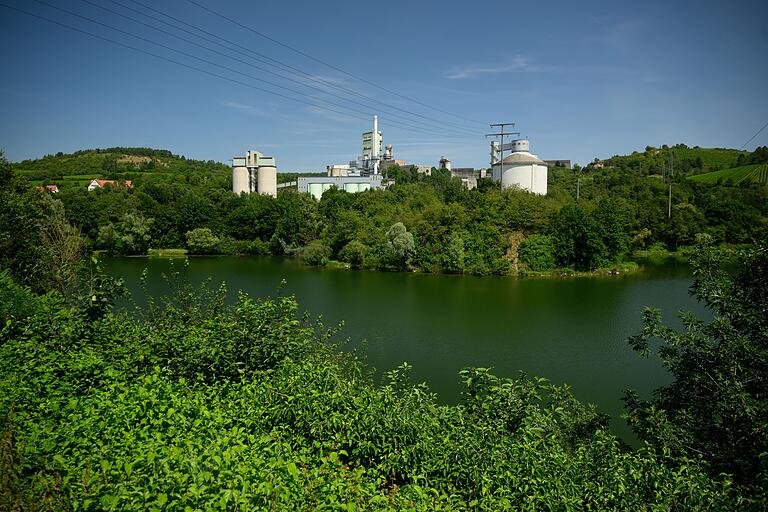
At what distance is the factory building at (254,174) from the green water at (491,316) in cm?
2172

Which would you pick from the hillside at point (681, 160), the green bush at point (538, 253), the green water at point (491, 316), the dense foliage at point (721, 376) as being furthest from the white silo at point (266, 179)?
the dense foliage at point (721, 376)

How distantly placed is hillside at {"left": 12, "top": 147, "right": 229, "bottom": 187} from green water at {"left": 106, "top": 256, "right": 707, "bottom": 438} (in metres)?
27.2

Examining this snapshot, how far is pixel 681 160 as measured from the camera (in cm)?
6294

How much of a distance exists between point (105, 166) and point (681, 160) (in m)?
72.3

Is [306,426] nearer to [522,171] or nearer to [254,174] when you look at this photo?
[522,171]

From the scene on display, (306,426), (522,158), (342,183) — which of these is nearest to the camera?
(306,426)

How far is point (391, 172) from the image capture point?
60781 mm

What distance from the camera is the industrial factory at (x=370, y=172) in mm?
39750


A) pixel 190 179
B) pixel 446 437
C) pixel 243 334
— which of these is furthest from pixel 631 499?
pixel 190 179

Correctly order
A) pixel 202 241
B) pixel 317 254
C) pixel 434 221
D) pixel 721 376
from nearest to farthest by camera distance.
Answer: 1. pixel 721 376
2. pixel 434 221
3. pixel 317 254
4. pixel 202 241

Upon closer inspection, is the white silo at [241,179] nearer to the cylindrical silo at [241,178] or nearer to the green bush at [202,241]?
Answer: the cylindrical silo at [241,178]

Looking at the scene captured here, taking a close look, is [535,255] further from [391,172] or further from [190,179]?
[190,179]

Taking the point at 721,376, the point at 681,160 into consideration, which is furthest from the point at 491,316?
the point at 681,160

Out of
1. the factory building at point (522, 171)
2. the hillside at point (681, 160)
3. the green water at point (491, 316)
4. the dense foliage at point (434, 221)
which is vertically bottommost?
the green water at point (491, 316)
